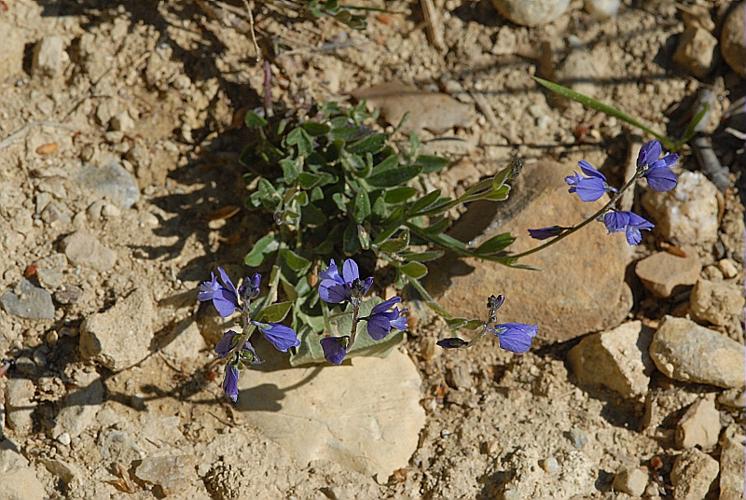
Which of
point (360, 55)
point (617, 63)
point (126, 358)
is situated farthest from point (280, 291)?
point (617, 63)

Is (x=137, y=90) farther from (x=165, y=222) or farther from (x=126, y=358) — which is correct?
(x=126, y=358)

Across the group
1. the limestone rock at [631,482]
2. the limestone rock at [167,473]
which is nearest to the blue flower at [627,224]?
the limestone rock at [631,482]

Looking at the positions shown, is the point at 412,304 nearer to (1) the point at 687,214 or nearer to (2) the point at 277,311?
(2) the point at 277,311

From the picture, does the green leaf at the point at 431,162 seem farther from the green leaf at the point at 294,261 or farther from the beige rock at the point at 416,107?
the green leaf at the point at 294,261

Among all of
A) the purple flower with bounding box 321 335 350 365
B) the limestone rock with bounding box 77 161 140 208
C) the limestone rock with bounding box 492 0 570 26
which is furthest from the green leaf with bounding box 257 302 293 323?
the limestone rock with bounding box 492 0 570 26

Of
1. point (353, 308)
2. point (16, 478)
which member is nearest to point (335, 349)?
point (353, 308)

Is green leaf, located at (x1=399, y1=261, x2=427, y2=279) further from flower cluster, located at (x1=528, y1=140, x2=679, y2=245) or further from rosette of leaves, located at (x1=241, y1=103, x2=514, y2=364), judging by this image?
flower cluster, located at (x1=528, y1=140, x2=679, y2=245)
